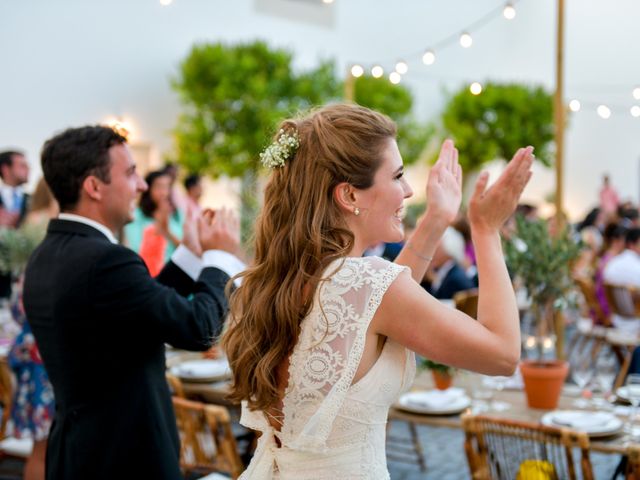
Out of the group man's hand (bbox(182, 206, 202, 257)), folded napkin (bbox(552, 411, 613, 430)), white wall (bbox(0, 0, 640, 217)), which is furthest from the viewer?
white wall (bbox(0, 0, 640, 217))

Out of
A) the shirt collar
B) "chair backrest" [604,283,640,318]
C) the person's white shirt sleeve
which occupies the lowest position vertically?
"chair backrest" [604,283,640,318]

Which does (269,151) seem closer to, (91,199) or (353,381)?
(353,381)

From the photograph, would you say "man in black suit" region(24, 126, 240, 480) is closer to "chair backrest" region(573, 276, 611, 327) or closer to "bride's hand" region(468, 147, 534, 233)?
"bride's hand" region(468, 147, 534, 233)

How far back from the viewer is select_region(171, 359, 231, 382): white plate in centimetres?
A: 390

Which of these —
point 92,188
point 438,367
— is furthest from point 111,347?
point 438,367

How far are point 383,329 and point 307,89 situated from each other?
12.3m

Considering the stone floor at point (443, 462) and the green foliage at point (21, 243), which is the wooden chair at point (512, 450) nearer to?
the stone floor at point (443, 462)

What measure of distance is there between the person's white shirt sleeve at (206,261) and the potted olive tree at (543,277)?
1.47 meters

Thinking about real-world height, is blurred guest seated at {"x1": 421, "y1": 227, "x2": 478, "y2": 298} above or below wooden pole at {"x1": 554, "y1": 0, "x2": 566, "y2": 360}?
A: below

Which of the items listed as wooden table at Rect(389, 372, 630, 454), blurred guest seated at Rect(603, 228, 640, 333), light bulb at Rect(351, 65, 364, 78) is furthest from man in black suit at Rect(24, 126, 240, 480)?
blurred guest seated at Rect(603, 228, 640, 333)

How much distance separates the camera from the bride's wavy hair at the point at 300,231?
5.09 ft

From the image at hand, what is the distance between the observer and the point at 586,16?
18703 mm

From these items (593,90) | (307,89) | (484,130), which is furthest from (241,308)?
(593,90)

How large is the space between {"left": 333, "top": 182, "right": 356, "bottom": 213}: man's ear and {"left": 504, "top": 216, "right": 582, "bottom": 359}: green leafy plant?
1.83 m
